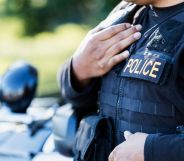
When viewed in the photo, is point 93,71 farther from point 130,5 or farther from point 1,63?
point 1,63

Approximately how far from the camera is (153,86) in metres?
2.03

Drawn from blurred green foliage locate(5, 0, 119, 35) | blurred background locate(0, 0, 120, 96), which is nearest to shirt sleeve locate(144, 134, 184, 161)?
Result: blurred background locate(0, 0, 120, 96)

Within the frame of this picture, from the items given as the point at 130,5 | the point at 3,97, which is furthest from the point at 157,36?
the point at 3,97

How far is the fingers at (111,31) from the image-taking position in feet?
7.39

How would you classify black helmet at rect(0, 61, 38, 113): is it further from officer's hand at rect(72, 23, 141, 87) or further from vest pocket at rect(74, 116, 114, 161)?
vest pocket at rect(74, 116, 114, 161)

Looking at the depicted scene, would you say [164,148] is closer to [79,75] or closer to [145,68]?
[145,68]

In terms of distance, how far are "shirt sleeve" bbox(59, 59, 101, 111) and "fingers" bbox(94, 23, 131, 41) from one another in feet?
0.64

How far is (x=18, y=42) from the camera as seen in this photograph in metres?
11.4

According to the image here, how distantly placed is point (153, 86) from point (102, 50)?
1.09ft

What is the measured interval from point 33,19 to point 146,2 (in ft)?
25.2

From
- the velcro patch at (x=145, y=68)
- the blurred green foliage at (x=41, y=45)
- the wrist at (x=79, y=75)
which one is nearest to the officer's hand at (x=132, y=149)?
the velcro patch at (x=145, y=68)

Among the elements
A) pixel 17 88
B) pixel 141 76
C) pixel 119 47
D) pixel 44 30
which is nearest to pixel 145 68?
pixel 141 76

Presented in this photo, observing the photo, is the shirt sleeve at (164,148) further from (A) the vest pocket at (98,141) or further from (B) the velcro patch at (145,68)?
(A) the vest pocket at (98,141)

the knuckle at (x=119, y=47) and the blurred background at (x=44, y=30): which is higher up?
the knuckle at (x=119, y=47)
